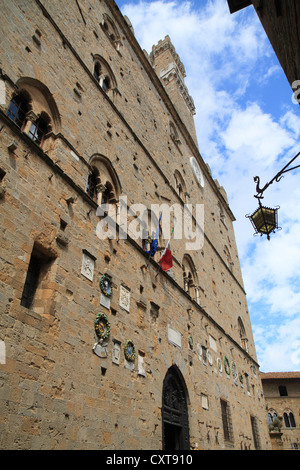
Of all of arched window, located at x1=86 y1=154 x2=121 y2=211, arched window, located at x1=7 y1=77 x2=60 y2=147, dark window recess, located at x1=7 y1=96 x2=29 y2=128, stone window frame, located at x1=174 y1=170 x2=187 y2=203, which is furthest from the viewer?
stone window frame, located at x1=174 y1=170 x2=187 y2=203

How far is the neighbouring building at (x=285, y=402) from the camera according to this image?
21.5 meters

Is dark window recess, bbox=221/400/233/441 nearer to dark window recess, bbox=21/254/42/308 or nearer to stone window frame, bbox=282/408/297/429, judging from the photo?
dark window recess, bbox=21/254/42/308

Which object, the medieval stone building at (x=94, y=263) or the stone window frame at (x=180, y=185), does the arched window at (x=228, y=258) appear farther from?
the stone window frame at (x=180, y=185)

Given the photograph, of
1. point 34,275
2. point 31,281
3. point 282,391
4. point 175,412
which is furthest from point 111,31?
point 282,391

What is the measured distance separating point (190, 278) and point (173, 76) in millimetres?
11463

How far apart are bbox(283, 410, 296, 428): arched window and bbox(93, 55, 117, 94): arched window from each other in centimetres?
2229

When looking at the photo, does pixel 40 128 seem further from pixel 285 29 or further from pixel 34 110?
pixel 285 29

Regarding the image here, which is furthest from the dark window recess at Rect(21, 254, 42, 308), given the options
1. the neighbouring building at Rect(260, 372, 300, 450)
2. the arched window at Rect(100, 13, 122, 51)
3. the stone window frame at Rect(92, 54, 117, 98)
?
the neighbouring building at Rect(260, 372, 300, 450)

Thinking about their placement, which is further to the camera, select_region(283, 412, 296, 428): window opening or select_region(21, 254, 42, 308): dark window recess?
select_region(283, 412, 296, 428): window opening

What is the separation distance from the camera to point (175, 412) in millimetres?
7301

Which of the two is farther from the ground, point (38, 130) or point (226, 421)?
point (38, 130)

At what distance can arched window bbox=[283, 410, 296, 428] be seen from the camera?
21.9m

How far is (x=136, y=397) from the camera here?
5844 millimetres
